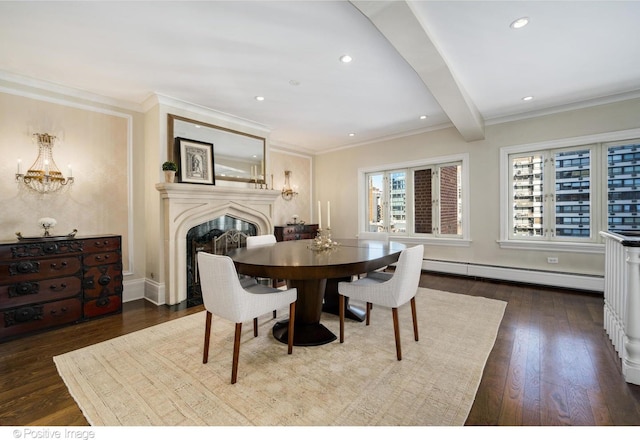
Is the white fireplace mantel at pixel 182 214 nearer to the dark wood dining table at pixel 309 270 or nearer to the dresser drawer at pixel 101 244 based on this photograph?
the dresser drawer at pixel 101 244

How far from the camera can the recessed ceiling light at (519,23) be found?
2033 millimetres

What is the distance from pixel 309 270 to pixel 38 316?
268cm

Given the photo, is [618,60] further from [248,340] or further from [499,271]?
[248,340]

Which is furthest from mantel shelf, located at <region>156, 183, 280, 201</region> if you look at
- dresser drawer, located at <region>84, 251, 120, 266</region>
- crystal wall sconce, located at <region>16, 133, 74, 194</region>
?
crystal wall sconce, located at <region>16, 133, 74, 194</region>

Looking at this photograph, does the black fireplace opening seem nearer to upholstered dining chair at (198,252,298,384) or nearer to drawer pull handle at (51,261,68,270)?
drawer pull handle at (51,261,68,270)

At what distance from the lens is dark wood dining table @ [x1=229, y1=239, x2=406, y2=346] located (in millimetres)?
1813

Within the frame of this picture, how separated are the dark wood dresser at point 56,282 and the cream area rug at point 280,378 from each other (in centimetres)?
76

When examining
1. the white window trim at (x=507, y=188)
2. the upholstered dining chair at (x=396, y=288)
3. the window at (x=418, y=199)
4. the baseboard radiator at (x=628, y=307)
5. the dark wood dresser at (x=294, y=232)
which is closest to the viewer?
the baseboard radiator at (x=628, y=307)

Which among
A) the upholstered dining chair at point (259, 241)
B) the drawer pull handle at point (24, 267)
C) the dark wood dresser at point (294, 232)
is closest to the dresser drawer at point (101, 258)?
the drawer pull handle at point (24, 267)

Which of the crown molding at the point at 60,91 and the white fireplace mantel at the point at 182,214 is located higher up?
the crown molding at the point at 60,91

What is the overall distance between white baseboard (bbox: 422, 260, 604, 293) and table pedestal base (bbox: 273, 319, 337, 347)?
302 centimetres

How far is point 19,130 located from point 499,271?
6165 millimetres

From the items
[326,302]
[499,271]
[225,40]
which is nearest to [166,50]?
[225,40]

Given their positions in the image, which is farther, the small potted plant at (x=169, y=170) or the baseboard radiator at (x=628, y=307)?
the small potted plant at (x=169, y=170)
